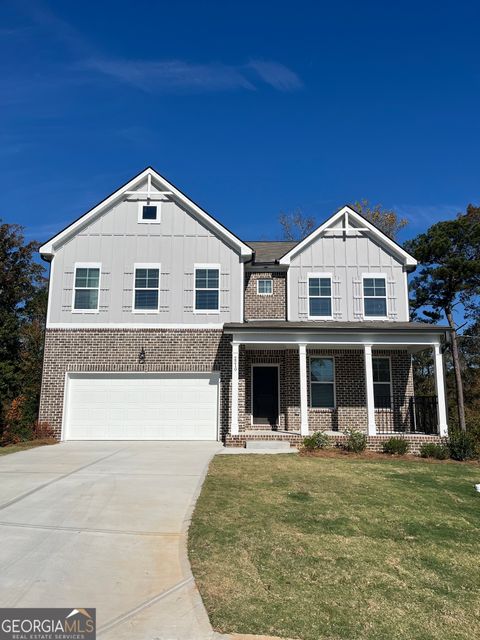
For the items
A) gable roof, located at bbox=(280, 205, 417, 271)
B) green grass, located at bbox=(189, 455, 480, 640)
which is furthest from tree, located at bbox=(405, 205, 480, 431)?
green grass, located at bbox=(189, 455, 480, 640)

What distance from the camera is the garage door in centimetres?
1584

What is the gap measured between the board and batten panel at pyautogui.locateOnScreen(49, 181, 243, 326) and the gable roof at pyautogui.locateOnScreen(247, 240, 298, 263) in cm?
183

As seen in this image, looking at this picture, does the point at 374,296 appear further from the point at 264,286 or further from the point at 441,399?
the point at 441,399

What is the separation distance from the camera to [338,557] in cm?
522

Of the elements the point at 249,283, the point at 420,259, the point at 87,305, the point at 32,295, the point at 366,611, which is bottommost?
the point at 366,611

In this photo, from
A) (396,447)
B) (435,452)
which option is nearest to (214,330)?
(396,447)

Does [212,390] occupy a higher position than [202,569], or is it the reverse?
[212,390]

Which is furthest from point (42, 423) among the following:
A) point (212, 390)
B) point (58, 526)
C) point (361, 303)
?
point (361, 303)

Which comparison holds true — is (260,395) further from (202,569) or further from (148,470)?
(202,569)

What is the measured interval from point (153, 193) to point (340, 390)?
9.92 metres

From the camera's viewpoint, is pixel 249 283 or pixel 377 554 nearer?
pixel 377 554

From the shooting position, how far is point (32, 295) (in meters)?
30.1

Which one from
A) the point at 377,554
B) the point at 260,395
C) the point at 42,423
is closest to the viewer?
the point at 377,554

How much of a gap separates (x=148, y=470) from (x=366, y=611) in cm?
675
